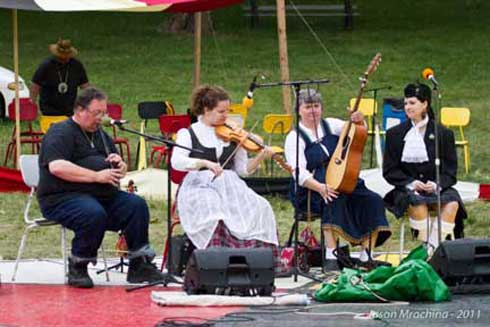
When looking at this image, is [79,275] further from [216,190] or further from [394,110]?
[394,110]

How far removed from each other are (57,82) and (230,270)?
627 cm

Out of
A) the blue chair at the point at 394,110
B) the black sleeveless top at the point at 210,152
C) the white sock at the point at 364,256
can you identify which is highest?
the black sleeveless top at the point at 210,152

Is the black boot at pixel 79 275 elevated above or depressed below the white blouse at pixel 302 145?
below

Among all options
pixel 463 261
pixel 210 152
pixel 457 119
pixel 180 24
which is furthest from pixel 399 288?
pixel 180 24

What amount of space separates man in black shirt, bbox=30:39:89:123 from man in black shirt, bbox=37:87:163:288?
16.8 ft

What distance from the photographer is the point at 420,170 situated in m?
10.8

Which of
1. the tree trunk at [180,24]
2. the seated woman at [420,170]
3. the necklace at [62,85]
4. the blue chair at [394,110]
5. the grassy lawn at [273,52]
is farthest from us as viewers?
the tree trunk at [180,24]

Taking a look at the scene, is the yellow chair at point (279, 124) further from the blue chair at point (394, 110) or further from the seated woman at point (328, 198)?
the seated woman at point (328, 198)

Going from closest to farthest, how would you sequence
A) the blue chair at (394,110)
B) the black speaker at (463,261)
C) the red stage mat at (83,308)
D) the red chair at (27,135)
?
the red stage mat at (83,308), the black speaker at (463,261), the blue chair at (394,110), the red chair at (27,135)

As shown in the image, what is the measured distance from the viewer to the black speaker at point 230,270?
30.6 ft

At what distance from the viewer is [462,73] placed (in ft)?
74.2

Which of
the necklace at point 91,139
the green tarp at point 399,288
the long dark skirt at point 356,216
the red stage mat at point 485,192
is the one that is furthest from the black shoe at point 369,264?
the red stage mat at point 485,192

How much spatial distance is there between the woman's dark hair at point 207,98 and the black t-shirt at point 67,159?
72cm

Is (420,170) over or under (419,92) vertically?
under
